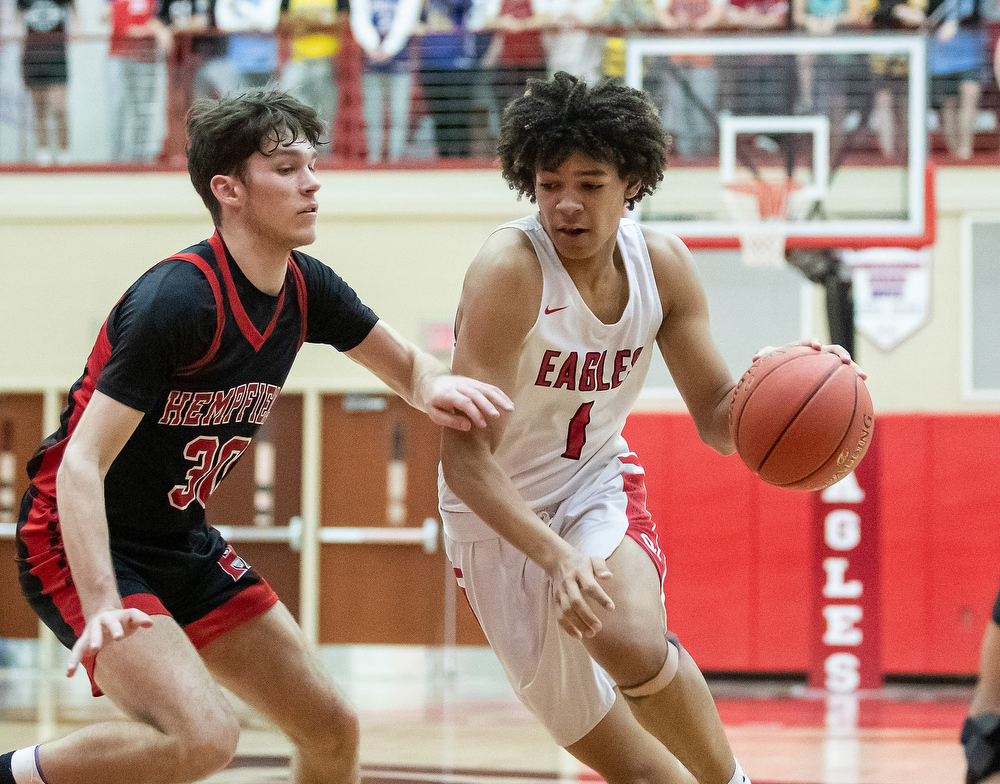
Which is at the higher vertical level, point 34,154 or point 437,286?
point 34,154

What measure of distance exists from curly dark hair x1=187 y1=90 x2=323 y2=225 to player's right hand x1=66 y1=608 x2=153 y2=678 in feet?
3.22

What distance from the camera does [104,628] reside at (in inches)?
88.1

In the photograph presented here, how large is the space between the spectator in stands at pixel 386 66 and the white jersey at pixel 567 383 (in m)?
7.10

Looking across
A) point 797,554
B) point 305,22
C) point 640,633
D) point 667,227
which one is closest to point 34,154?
point 305,22

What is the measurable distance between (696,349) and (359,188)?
6925 mm

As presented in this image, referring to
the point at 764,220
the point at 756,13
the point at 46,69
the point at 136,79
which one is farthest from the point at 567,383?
the point at 46,69

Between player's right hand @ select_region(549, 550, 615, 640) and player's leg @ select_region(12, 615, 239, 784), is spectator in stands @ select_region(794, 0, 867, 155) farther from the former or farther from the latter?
player's leg @ select_region(12, 615, 239, 784)

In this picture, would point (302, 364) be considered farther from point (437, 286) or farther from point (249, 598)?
point (249, 598)

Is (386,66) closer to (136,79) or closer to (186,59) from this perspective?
(186,59)

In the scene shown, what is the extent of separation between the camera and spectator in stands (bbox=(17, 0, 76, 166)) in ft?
32.2

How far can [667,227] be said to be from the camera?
7.11 meters

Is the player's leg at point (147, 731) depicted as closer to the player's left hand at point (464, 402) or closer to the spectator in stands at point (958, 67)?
the player's left hand at point (464, 402)

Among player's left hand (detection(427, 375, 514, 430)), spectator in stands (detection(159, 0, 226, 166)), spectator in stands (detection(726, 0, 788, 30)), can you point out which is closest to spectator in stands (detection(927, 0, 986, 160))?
spectator in stands (detection(726, 0, 788, 30))

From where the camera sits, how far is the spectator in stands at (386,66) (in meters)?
9.45
